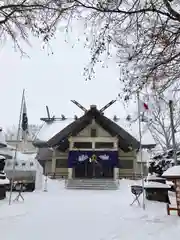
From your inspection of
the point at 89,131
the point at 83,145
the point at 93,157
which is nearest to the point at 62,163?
the point at 83,145

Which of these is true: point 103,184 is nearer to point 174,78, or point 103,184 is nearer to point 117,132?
point 117,132

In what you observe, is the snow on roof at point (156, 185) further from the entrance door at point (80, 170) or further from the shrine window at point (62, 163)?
the shrine window at point (62, 163)

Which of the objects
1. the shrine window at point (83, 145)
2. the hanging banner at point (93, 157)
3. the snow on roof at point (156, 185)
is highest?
the shrine window at point (83, 145)

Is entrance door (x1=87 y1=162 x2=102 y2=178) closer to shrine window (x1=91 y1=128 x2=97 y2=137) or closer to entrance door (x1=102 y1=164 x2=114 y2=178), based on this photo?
entrance door (x1=102 y1=164 x2=114 y2=178)

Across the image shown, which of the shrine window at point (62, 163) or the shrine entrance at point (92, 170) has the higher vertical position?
the shrine window at point (62, 163)

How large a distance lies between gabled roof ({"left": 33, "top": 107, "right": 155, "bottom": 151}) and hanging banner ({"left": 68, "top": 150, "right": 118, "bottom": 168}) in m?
1.61

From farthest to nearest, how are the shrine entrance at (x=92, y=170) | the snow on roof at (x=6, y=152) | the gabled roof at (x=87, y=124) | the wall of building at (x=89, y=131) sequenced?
1. the wall of building at (x=89, y=131)
2. the shrine entrance at (x=92, y=170)
3. the gabled roof at (x=87, y=124)
4. the snow on roof at (x=6, y=152)

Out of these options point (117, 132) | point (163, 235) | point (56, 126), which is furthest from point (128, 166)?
point (163, 235)

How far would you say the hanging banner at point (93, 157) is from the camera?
22.3 m

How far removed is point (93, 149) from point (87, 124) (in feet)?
9.28

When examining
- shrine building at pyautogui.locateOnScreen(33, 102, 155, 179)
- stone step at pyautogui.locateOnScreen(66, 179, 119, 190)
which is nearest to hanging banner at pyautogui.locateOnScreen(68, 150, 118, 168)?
shrine building at pyautogui.locateOnScreen(33, 102, 155, 179)

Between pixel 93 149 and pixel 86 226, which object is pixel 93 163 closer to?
pixel 93 149

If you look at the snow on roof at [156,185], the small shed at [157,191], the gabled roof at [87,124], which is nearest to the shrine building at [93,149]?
the gabled roof at [87,124]

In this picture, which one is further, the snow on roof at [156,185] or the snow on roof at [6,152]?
the snow on roof at [6,152]
